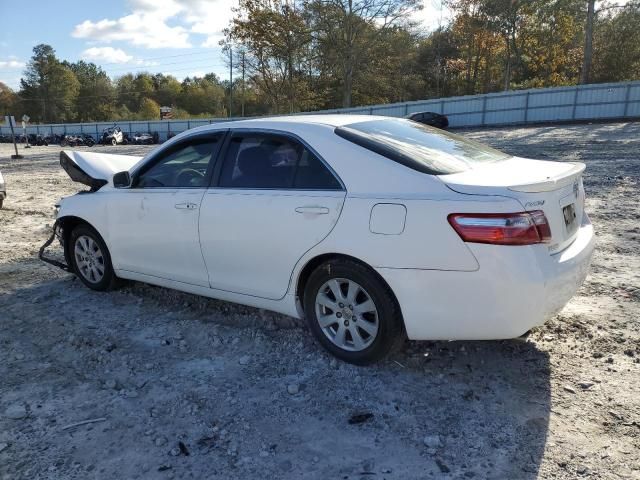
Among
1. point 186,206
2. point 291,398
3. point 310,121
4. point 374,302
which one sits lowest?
point 291,398

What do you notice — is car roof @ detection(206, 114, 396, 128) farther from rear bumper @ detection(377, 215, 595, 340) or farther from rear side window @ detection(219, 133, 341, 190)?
rear bumper @ detection(377, 215, 595, 340)

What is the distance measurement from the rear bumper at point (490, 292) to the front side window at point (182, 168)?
179cm

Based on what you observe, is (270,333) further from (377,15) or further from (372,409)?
(377,15)

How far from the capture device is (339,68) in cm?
4062

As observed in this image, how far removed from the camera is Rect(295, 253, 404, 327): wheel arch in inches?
122

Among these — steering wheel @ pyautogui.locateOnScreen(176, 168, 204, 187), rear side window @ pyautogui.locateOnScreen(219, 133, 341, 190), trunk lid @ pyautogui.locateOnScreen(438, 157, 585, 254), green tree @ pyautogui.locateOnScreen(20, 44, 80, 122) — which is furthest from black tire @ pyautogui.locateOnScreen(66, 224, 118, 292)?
green tree @ pyautogui.locateOnScreen(20, 44, 80, 122)

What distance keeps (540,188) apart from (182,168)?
277 cm

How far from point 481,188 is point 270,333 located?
1.99 meters

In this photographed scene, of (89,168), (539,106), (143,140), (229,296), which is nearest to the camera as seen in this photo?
(229,296)

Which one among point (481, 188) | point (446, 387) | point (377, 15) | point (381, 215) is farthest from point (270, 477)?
point (377, 15)

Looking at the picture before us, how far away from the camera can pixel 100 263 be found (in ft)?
15.9

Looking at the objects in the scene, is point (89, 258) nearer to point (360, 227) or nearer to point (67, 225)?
point (67, 225)

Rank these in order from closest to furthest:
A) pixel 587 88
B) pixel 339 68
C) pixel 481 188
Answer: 1. pixel 481 188
2. pixel 587 88
3. pixel 339 68

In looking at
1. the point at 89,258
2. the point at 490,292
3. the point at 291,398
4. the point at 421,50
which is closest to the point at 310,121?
the point at 490,292
